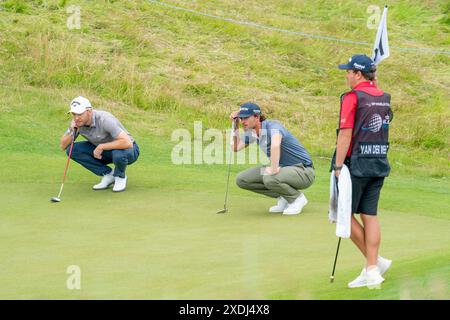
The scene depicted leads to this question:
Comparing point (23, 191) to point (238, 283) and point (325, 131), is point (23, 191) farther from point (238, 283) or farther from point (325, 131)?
point (325, 131)

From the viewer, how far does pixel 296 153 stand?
10.6 m

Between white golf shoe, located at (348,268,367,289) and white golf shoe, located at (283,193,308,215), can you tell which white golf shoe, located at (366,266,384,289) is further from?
white golf shoe, located at (283,193,308,215)

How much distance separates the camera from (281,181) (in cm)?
1035

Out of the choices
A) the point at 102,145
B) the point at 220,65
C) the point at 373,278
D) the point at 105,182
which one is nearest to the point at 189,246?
the point at 373,278

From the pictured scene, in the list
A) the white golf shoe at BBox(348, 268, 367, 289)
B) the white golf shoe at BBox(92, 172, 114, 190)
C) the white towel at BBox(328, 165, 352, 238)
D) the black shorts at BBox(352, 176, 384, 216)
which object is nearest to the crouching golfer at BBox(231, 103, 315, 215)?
the white golf shoe at BBox(92, 172, 114, 190)

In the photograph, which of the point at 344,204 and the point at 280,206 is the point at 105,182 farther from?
the point at 344,204

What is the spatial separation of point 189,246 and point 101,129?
11.0ft

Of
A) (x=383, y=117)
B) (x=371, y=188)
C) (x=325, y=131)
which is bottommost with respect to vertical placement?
(x=325, y=131)

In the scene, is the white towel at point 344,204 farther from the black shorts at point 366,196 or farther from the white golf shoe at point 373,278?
the white golf shoe at point 373,278

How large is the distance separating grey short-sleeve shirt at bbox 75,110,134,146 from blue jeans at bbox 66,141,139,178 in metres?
0.17

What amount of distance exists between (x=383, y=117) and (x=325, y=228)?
263 centimetres

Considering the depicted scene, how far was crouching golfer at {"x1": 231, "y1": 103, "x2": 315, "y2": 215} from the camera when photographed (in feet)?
33.4

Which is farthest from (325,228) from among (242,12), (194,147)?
(242,12)
